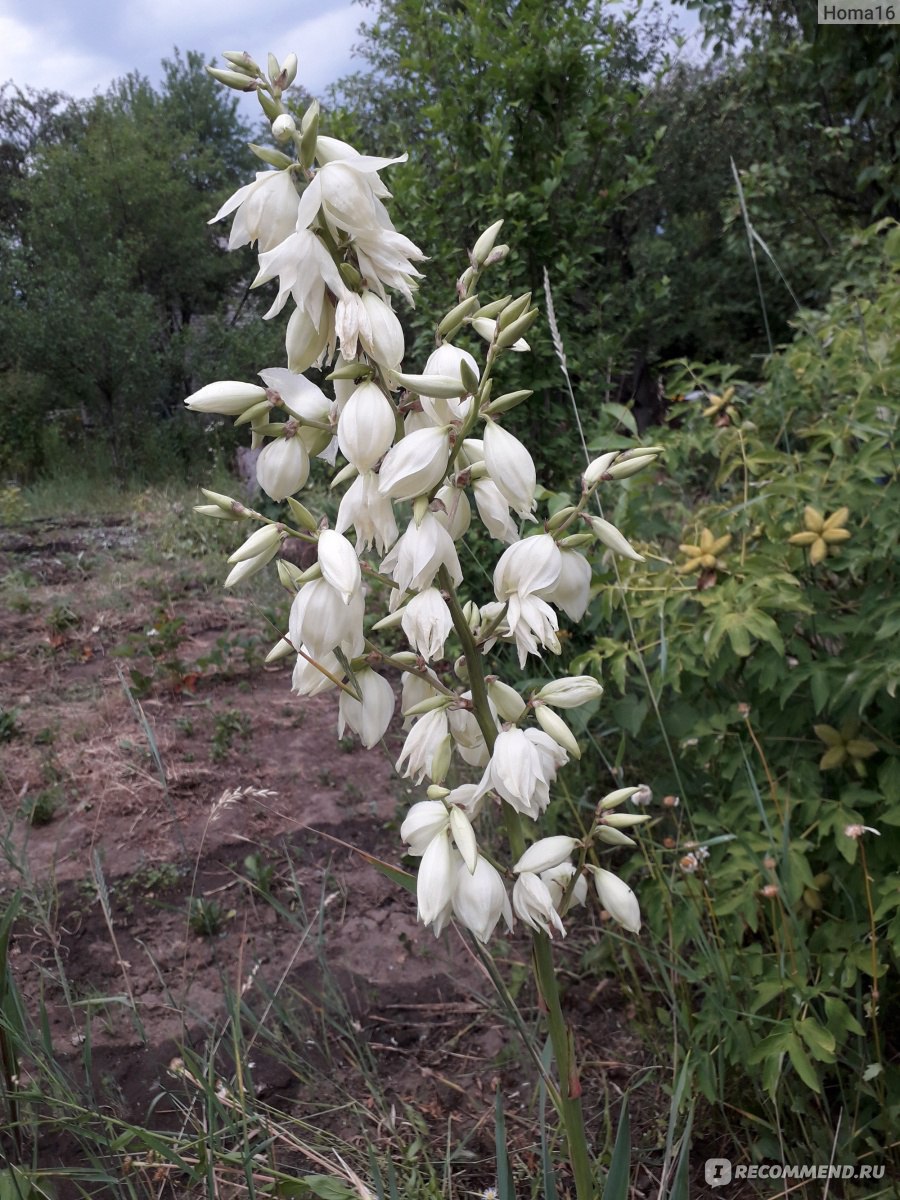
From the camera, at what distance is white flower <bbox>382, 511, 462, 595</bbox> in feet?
2.96

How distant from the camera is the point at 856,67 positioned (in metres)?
4.66

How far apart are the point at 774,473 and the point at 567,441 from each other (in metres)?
1.42

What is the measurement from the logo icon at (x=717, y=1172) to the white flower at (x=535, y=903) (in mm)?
810

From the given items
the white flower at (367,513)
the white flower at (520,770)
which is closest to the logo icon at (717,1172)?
the white flower at (520,770)

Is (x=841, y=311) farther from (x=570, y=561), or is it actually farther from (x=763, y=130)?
(x=763, y=130)

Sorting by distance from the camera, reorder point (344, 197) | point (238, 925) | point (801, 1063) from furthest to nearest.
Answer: point (238, 925), point (801, 1063), point (344, 197)

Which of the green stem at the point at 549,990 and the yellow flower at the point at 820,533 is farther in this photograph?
the yellow flower at the point at 820,533

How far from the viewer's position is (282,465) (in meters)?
0.97

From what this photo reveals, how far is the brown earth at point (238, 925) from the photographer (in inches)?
65.3

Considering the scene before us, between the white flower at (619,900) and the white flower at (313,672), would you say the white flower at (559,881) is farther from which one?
the white flower at (313,672)

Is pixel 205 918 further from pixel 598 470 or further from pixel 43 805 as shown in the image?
pixel 598 470

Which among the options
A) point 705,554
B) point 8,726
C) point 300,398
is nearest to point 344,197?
point 300,398

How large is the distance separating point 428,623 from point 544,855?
0.33 m

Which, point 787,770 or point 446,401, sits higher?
point 446,401
